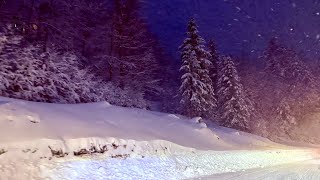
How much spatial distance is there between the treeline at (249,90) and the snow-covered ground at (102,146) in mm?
13411

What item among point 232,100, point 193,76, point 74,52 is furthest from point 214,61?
point 74,52

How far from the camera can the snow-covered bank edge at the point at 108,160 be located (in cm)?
1059

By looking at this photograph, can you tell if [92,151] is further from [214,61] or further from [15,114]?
[214,61]

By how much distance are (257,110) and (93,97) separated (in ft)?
108

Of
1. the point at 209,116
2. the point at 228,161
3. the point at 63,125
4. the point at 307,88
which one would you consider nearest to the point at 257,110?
the point at 307,88

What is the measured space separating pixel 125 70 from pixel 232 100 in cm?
1418

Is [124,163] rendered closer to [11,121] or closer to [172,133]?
[11,121]

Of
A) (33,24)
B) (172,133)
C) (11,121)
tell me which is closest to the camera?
(11,121)

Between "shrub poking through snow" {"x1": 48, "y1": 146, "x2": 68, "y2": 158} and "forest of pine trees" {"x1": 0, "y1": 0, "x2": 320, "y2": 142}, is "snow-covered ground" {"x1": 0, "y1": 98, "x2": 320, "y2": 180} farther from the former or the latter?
"forest of pine trees" {"x1": 0, "y1": 0, "x2": 320, "y2": 142}

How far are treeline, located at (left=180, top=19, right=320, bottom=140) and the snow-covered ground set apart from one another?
1341 centimetres

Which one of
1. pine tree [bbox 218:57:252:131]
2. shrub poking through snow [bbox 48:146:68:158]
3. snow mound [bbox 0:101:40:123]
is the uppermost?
snow mound [bbox 0:101:40:123]

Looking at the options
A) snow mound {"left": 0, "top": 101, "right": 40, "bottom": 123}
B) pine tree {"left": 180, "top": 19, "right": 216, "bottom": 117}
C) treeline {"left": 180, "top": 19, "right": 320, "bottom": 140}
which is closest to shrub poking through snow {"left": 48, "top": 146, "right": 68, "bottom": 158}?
snow mound {"left": 0, "top": 101, "right": 40, "bottom": 123}

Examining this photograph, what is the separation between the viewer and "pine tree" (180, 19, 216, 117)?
33.6 m

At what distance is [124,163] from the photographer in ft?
43.8
